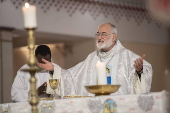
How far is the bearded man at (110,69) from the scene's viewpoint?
4.91 meters

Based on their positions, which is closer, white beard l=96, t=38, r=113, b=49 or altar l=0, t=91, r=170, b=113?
altar l=0, t=91, r=170, b=113

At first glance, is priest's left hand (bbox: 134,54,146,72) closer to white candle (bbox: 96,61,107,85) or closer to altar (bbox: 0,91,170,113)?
white candle (bbox: 96,61,107,85)

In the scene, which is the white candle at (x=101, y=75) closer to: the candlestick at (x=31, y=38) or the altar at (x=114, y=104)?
the altar at (x=114, y=104)

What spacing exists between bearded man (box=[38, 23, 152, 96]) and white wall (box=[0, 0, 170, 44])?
196 inches

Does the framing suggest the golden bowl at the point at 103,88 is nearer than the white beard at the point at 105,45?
Yes

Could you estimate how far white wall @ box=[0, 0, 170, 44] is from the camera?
10.0 m

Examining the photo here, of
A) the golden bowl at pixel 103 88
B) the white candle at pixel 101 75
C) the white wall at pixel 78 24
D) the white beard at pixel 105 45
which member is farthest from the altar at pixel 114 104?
the white wall at pixel 78 24

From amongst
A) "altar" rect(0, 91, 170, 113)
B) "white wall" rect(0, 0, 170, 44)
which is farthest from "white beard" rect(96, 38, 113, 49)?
"white wall" rect(0, 0, 170, 44)

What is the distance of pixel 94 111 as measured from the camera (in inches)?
136

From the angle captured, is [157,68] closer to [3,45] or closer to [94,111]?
[3,45]

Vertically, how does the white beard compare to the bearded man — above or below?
above

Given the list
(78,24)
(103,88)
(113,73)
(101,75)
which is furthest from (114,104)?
(78,24)

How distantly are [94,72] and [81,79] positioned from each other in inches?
7.2

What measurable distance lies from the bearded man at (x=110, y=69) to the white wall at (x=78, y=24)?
4.97 m
